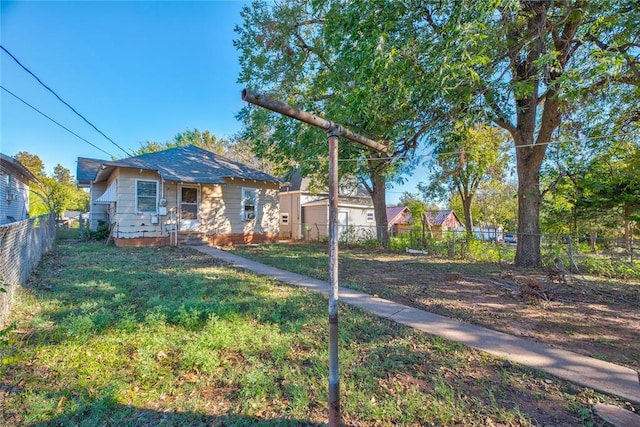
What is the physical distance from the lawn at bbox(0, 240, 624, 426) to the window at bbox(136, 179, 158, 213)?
6.71m

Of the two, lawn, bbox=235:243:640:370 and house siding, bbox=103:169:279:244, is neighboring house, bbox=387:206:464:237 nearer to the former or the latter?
house siding, bbox=103:169:279:244

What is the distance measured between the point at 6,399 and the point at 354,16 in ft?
23.8

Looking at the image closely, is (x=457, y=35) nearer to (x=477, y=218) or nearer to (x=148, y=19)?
(x=148, y=19)

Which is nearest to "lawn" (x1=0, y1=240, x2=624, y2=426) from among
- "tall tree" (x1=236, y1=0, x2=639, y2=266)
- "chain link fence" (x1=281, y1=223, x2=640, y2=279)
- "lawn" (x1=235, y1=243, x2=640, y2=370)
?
"lawn" (x1=235, y1=243, x2=640, y2=370)

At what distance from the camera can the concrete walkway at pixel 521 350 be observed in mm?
2480

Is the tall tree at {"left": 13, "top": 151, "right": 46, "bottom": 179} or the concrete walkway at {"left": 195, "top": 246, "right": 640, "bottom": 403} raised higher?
the tall tree at {"left": 13, "top": 151, "right": 46, "bottom": 179}

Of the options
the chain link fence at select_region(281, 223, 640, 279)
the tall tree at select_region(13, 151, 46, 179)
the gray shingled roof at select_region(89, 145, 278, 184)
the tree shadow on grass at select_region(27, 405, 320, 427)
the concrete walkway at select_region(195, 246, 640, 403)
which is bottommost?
the tree shadow on grass at select_region(27, 405, 320, 427)

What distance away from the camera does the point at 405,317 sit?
4004mm

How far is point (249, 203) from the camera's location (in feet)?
42.9

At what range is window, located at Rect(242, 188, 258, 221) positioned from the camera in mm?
12891

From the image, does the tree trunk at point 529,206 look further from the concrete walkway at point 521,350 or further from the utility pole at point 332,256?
the utility pole at point 332,256

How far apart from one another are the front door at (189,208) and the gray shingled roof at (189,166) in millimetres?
819

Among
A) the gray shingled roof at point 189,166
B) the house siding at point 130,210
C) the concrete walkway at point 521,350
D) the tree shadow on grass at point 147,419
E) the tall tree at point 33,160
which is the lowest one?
the tree shadow on grass at point 147,419

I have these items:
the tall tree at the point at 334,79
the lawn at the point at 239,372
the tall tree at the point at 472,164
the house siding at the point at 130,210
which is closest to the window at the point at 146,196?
the house siding at the point at 130,210
